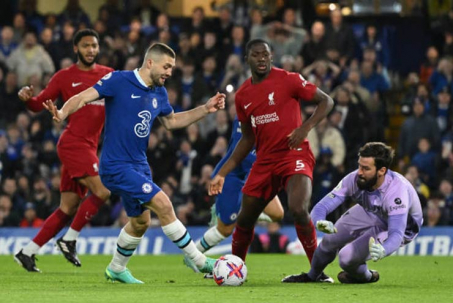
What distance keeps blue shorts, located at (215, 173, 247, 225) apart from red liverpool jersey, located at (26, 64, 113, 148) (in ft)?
5.55

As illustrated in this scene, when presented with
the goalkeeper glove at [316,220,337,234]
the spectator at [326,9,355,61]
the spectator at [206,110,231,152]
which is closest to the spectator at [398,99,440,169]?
the spectator at [326,9,355,61]

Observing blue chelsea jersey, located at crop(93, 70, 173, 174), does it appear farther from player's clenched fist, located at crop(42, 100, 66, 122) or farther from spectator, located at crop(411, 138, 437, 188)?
spectator, located at crop(411, 138, 437, 188)

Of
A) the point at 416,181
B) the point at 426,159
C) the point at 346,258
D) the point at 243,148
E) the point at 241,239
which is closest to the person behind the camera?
the point at 346,258

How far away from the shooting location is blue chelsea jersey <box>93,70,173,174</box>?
1084 cm

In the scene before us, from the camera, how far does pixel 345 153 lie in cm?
2038

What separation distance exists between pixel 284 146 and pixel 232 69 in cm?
1027

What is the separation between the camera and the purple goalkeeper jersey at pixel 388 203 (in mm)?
10211

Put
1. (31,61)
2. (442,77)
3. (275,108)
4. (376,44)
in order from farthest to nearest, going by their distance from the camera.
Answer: (376,44)
(31,61)
(442,77)
(275,108)

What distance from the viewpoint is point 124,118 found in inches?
428

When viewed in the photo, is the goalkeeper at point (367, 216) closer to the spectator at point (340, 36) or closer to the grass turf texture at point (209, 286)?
the grass turf texture at point (209, 286)

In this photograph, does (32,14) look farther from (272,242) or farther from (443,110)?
(443,110)

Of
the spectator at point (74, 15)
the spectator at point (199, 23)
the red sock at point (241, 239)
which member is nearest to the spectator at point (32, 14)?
the spectator at point (74, 15)

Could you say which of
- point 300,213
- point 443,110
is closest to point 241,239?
point 300,213

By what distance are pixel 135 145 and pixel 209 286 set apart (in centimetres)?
153
